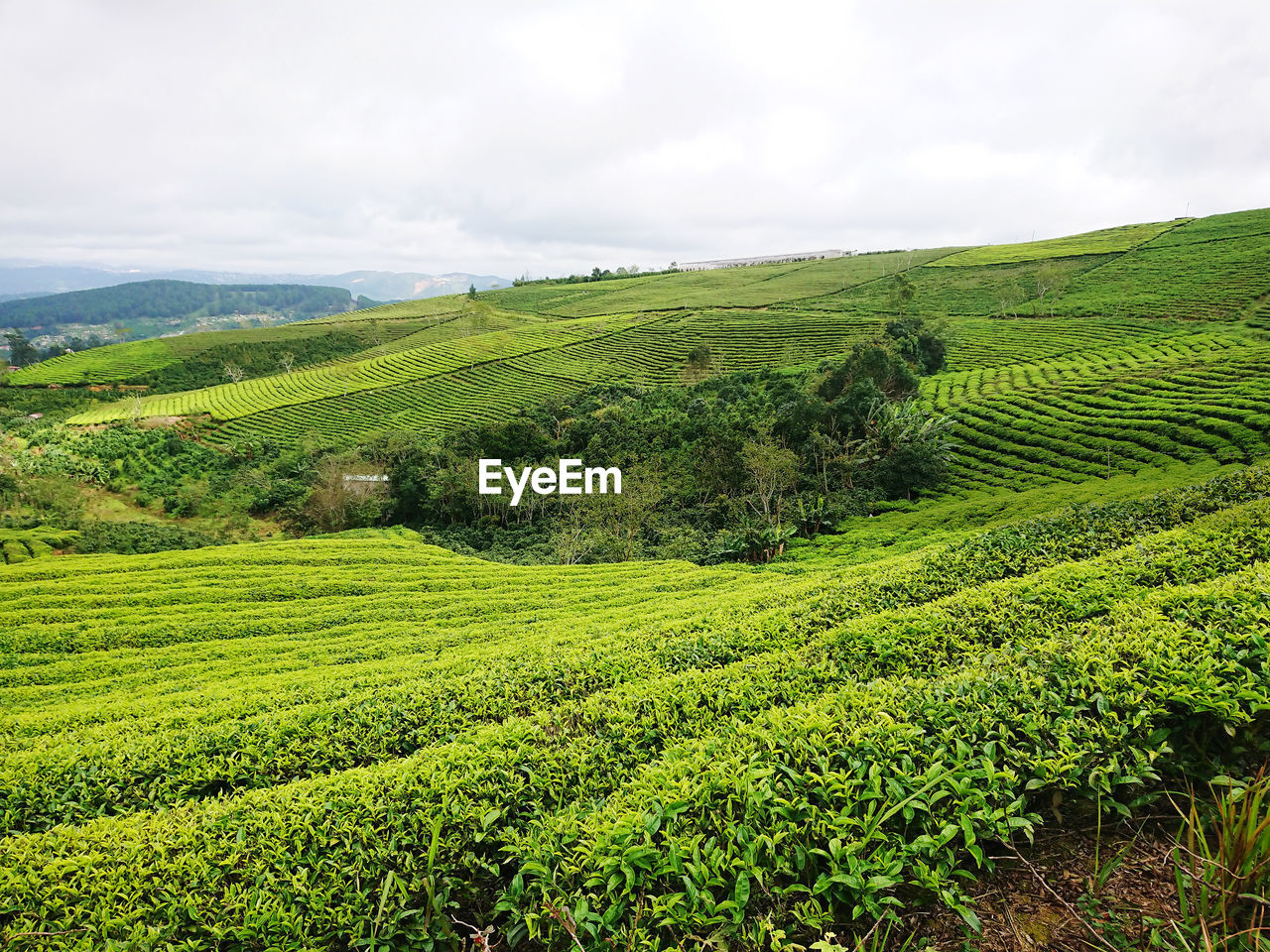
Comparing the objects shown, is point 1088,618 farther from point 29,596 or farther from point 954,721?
point 29,596

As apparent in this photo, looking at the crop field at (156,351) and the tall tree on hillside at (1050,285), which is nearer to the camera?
the tall tree on hillside at (1050,285)

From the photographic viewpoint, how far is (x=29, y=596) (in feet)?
41.8

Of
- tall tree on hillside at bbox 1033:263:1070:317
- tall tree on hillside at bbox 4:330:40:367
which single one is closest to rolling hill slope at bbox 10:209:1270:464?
tall tree on hillside at bbox 1033:263:1070:317

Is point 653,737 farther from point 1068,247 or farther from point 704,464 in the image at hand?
point 1068,247

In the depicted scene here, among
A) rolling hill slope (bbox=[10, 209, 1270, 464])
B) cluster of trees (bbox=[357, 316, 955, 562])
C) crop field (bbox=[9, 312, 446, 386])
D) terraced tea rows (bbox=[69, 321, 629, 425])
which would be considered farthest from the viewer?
crop field (bbox=[9, 312, 446, 386])

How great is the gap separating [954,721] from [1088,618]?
281 centimetres

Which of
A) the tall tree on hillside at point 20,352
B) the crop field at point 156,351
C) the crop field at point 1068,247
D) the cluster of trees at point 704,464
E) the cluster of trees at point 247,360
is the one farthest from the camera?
the tall tree on hillside at point 20,352

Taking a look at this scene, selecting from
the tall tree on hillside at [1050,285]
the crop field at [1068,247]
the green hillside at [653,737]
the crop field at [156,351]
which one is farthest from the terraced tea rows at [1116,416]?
the crop field at [156,351]

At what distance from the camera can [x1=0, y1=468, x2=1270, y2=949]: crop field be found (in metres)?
2.71

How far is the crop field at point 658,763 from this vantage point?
2709 millimetres

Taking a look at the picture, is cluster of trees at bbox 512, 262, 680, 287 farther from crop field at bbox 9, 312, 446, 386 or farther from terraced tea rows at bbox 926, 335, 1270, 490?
terraced tea rows at bbox 926, 335, 1270, 490

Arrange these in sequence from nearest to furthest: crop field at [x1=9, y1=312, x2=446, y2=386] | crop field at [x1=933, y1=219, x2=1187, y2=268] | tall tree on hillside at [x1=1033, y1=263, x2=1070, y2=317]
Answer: tall tree on hillside at [x1=1033, y1=263, x2=1070, y2=317], crop field at [x1=9, y1=312, x2=446, y2=386], crop field at [x1=933, y1=219, x2=1187, y2=268]

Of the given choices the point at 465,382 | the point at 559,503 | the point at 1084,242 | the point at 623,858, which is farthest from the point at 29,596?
the point at 1084,242

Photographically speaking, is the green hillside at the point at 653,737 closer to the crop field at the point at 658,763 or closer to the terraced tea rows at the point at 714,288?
the crop field at the point at 658,763
